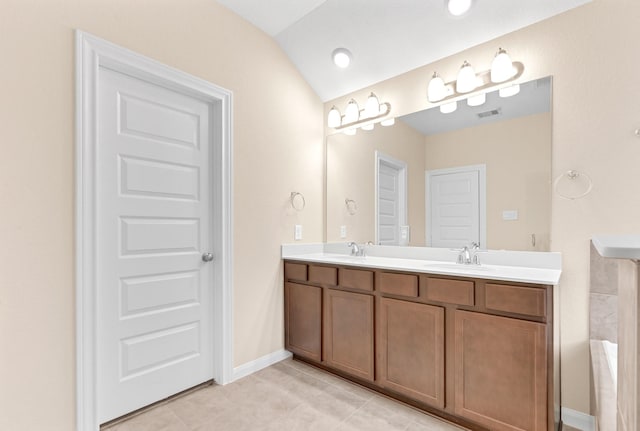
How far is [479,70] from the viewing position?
218 cm

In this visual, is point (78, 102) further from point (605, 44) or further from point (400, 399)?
point (605, 44)

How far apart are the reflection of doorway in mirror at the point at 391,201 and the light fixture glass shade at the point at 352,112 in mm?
364

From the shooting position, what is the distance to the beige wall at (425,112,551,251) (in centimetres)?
194

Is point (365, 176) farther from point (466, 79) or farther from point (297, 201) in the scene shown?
point (466, 79)

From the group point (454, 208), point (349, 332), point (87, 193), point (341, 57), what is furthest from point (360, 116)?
point (87, 193)

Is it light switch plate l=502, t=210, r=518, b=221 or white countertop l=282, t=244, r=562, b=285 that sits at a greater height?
light switch plate l=502, t=210, r=518, b=221

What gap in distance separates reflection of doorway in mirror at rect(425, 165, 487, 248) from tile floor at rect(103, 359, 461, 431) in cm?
115

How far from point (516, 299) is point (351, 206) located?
5.18 ft

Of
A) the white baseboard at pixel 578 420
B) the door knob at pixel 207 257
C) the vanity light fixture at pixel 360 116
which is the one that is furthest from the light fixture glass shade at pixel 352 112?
the white baseboard at pixel 578 420

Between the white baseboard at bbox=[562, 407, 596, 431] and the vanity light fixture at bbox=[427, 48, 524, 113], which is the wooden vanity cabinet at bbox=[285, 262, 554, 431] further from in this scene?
the vanity light fixture at bbox=[427, 48, 524, 113]

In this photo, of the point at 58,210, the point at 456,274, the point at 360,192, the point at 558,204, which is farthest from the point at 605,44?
the point at 58,210

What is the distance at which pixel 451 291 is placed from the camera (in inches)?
71.0

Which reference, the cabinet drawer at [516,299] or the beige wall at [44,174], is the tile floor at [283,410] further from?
the cabinet drawer at [516,299]

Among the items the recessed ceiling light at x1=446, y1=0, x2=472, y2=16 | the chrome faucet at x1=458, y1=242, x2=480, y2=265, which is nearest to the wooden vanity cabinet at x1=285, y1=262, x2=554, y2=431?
the chrome faucet at x1=458, y1=242, x2=480, y2=265
